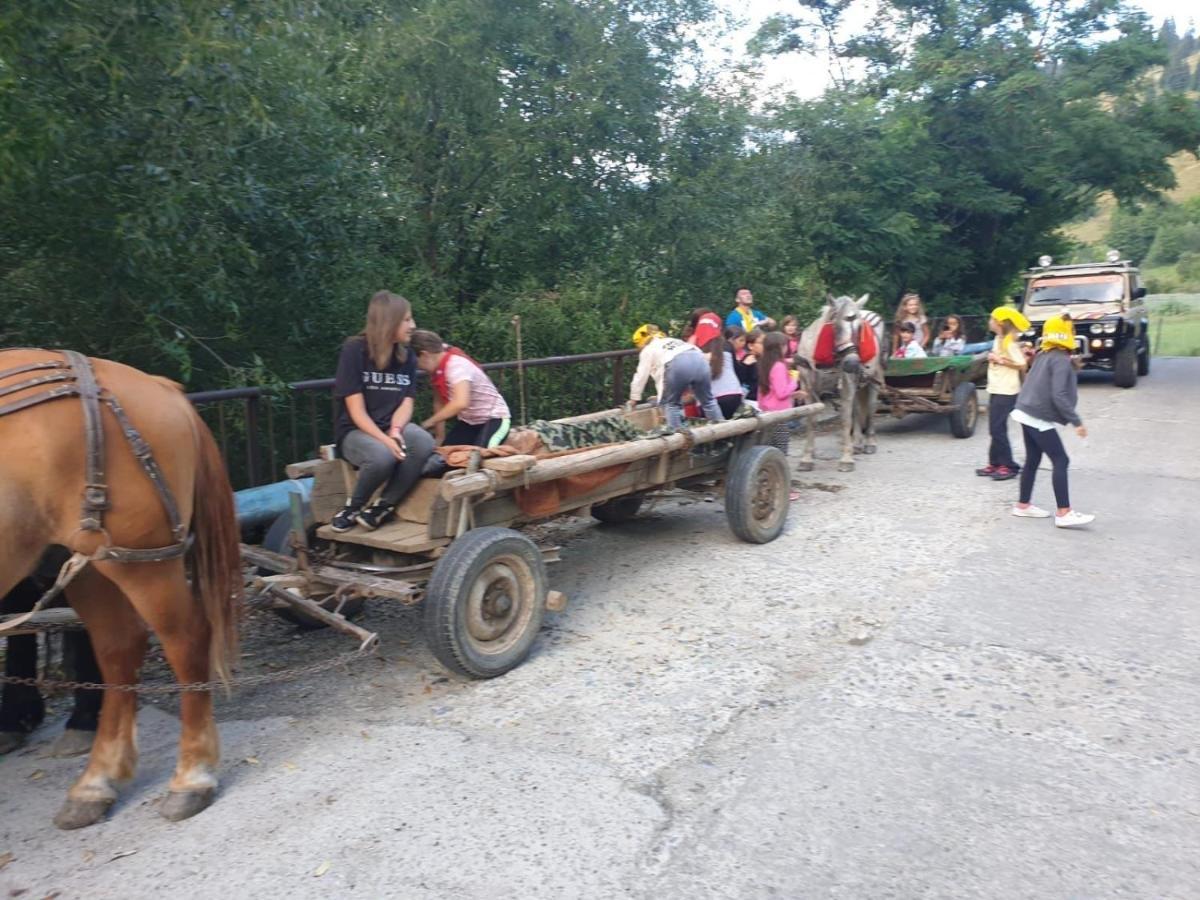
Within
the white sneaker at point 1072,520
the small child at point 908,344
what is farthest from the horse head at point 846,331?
the white sneaker at point 1072,520

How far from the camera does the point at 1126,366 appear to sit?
54.9 ft

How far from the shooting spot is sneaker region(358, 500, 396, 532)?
190 inches

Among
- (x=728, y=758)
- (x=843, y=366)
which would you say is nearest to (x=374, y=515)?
(x=728, y=758)

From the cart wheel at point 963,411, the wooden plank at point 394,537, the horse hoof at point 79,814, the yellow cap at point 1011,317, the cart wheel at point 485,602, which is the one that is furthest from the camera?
the cart wheel at point 963,411

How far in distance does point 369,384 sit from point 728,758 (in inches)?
100

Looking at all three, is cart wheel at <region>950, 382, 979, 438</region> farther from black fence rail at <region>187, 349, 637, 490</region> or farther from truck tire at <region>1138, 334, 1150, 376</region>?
truck tire at <region>1138, 334, 1150, 376</region>

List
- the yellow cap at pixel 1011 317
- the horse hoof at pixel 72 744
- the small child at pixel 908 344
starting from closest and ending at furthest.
A: the horse hoof at pixel 72 744
the yellow cap at pixel 1011 317
the small child at pixel 908 344

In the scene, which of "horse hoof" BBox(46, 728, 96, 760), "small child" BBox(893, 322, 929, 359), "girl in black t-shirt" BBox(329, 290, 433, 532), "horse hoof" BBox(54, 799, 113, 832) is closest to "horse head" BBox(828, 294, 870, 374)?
"small child" BBox(893, 322, 929, 359)

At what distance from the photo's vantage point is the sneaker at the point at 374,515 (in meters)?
4.83

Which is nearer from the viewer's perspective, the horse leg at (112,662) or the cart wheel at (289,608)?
the horse leg at (112,662)

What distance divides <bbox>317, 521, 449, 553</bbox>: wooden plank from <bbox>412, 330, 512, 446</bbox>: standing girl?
859 millimetres

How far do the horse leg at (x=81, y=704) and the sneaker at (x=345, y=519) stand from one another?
4.01 feet

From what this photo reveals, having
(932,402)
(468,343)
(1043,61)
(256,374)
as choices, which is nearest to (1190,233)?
(1043,61)

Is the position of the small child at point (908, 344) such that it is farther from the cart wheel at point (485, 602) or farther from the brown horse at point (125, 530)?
the brown horse at point (125, 530)
